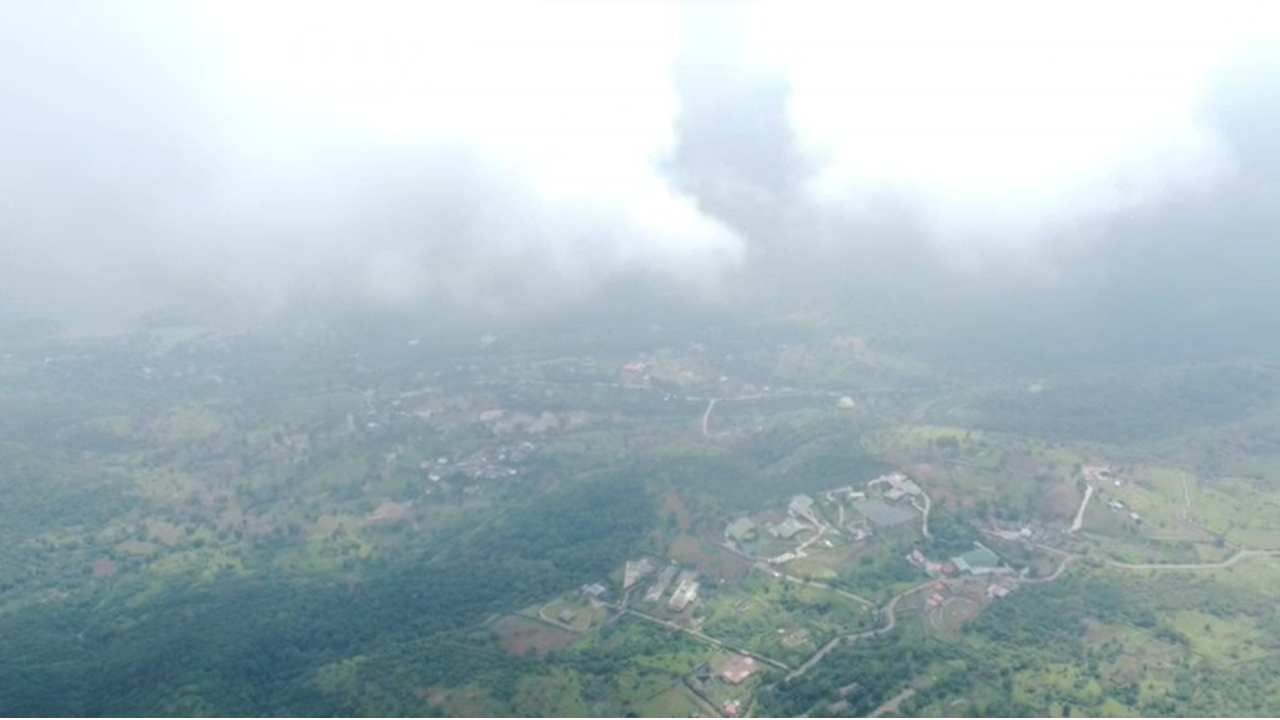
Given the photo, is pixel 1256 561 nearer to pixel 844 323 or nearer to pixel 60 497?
pixel 844 323

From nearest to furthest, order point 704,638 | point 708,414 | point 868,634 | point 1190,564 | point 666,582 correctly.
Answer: point 868,634, point 704,638, point 666,582, point 1190,564, point 708,414

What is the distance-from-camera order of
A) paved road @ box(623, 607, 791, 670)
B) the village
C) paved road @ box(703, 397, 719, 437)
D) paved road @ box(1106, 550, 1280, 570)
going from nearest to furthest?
paved road @ box(623, 607, 791, 670)
the village
paved road @ box(1106, 550, 1280, 570)
paved road @ box(703, 397, 719, 437)

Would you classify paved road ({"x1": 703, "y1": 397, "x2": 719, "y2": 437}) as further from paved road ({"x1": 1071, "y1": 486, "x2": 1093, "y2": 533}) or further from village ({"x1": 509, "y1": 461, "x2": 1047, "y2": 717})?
paved road ({"x1": 1071, "y1": 486, "x2": 1093, "y2": 533})

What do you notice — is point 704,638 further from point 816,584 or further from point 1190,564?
point 1190,564

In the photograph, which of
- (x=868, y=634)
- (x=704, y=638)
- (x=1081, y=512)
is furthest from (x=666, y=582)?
(x=1081, y=512)

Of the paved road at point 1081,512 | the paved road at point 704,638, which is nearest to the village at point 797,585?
the paved road at point 704,638

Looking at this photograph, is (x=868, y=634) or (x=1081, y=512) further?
(x=1081, y=512)

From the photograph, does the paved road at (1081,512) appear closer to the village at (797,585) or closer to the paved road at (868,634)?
the village at (797,585)

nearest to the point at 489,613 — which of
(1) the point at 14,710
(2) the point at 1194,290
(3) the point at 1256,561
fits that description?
(1) the point at 14,710

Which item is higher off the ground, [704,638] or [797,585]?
[797,585]

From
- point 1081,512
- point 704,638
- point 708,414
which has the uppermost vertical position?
point 708,414

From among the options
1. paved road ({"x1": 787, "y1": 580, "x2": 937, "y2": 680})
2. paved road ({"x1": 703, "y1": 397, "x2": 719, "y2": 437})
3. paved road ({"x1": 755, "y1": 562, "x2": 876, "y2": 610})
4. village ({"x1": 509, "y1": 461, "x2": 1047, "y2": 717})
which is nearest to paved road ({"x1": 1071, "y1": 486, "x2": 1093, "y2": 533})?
village ({"x1": 509, "y1": 461, "x2": 1047, "y2": 717})
